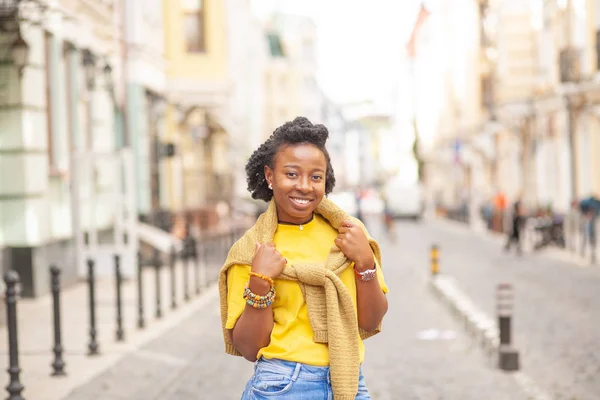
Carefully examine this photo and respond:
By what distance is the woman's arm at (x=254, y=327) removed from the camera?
3.10 m

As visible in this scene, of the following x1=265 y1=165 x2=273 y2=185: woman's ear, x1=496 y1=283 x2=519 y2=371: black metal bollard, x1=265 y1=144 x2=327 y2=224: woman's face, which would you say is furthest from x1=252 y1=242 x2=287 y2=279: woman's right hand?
x1=496 y1=283 x2=519 y2=371: black metal bollard

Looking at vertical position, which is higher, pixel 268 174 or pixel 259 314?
pixel 268 174

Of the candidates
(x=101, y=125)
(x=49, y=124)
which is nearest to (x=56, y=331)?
(x=49, y=124)

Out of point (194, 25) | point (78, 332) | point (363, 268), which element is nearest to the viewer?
point (363, 268)

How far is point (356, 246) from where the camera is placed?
3189 millimetres

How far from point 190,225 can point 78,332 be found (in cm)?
1531

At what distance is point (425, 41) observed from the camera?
3873 inches

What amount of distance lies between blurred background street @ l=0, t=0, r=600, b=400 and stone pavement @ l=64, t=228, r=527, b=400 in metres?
0.04

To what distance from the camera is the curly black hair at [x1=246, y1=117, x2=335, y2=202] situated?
129 inches

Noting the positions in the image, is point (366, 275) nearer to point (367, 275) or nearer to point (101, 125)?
point (367, 275)

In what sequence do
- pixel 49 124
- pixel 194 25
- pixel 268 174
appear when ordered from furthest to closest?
pixel 194 25
pixel 49 124
pixel 268 174

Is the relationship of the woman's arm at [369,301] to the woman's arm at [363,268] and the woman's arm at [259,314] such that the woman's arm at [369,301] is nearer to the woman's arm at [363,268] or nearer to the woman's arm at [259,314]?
the woman's arm at [363,268]

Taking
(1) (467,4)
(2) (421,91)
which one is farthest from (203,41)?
(2) (421,91)

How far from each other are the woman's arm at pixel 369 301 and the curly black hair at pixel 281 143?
454 mm
